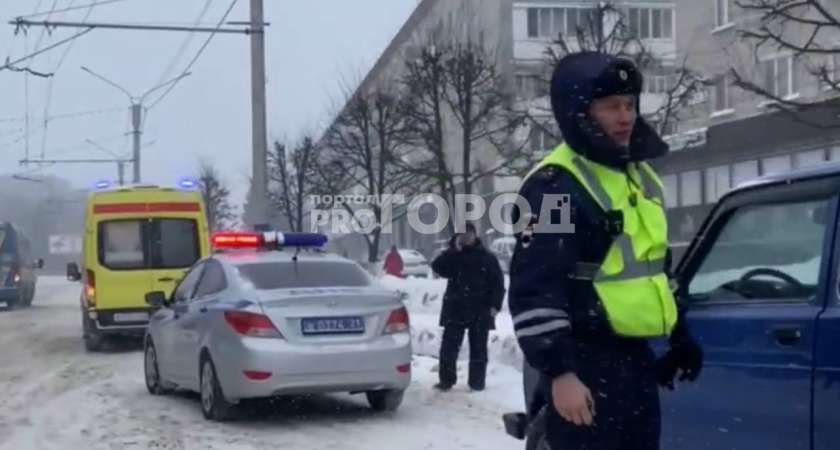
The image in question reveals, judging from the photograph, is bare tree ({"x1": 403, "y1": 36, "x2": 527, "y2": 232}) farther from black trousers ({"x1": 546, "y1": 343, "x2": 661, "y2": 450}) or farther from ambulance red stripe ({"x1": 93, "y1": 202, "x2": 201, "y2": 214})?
black trousers ({"x1": 546, "y1": 343, "x2": 661, "y2": 450})

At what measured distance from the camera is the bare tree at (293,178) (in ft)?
122

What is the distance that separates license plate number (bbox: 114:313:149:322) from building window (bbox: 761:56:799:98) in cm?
1980

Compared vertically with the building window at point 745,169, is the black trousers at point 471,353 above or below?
below

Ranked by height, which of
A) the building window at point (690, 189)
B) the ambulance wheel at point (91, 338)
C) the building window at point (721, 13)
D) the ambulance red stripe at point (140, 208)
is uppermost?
the building window at point (721, 13)

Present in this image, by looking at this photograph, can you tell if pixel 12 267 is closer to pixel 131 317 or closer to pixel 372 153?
pixel 372 153

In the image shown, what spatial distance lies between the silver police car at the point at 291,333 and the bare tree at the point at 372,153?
58.4 feet

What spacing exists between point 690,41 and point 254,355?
1288 inches

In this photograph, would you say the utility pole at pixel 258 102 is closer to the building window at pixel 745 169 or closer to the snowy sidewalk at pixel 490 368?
the snowy sidewalk at pixel 490 368

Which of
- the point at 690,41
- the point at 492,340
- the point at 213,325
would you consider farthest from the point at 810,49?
the point at 690,41

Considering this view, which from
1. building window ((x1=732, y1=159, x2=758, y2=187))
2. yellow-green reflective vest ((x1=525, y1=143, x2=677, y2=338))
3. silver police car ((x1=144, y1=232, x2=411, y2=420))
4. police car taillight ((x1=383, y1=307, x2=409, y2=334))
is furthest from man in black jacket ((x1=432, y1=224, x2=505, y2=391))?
building window ((x1=732, y1=159, x2=758, y2=187))

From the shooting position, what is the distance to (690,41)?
41625 millimetres

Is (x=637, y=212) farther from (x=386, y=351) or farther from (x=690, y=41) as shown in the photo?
(x=690, y=41)

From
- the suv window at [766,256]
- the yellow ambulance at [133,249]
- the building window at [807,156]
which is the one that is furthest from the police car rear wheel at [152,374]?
the building window at [807,156]

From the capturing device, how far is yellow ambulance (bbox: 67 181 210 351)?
20.8 m
